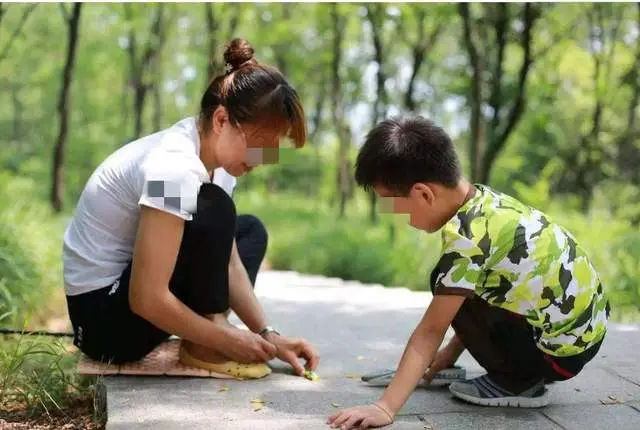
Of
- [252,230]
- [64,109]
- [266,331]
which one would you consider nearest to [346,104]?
[64,109]

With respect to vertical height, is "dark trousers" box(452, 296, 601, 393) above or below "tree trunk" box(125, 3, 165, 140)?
below

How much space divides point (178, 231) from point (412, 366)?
745mm

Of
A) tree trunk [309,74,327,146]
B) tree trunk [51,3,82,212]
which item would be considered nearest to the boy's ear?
tree trunk [51,3,82,212]

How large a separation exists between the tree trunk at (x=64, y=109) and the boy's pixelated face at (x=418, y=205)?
29.4 ft

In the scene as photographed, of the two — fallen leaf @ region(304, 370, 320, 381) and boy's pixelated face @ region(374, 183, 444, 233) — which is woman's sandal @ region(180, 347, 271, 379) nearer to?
fallen leaf @ region(304, 370, 320, 381)

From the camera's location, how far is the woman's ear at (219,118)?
2266 millimetres

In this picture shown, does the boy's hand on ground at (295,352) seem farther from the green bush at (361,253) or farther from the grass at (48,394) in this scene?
the green bush at (361,253)

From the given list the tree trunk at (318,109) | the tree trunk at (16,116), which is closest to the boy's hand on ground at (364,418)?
the tree trunk at (318,109)

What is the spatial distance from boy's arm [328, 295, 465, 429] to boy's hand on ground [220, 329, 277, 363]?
520 millimetres

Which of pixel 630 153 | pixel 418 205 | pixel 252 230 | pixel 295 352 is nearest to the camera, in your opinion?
pixel 418 205

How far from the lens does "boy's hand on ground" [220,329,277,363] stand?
2.37 m

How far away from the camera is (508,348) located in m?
2.12

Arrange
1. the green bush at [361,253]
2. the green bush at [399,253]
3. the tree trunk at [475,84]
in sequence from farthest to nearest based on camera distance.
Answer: the tree trunk at [475,84]
the green bush at [361,253]
the green bush at [399,253]

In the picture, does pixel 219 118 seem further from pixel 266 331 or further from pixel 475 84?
pixel 475 84
